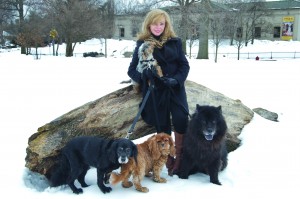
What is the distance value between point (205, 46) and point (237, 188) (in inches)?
1061

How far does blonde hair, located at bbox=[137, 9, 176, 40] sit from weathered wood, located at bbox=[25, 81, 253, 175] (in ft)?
5.37

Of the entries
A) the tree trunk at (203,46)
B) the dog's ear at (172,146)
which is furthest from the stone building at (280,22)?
the dog's ear at (172,146)

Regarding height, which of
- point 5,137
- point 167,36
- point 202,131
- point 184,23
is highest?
point 184,23

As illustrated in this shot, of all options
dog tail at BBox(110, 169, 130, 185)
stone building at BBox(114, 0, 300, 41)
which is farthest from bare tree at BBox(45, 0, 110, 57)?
dog tail at BBox(110, 169, 130, 185)

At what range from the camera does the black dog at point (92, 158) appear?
4.22m

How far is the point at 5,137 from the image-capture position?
8.25 metres

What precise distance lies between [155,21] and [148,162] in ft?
6.93

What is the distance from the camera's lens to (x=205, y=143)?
473 cm

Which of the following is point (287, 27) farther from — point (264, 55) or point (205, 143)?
point (205, 143)

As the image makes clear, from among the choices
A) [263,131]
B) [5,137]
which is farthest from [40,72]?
[263,131]

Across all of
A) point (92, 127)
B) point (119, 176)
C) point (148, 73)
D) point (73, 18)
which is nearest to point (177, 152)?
point (119, 176)

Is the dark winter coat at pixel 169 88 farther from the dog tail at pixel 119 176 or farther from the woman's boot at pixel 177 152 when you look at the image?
the dog tail at pixel 119 176

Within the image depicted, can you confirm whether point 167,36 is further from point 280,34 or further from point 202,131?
point 280,34

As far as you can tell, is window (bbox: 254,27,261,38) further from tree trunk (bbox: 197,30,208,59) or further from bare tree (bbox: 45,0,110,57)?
bare tree (bbox: 45,0,110,57)
